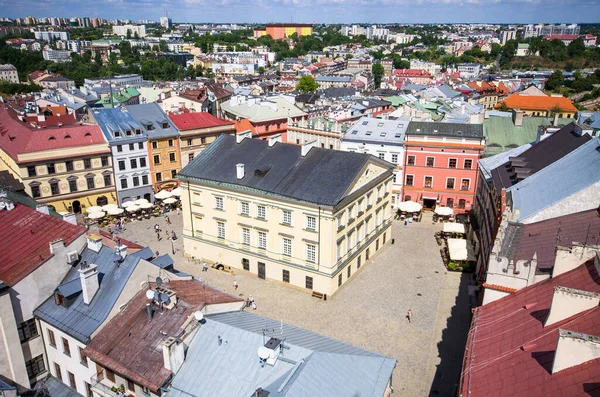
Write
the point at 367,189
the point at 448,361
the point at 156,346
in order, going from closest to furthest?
the point at 156,346 → the point at 448,361 → the point at 367,189

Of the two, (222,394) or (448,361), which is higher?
(222,394)

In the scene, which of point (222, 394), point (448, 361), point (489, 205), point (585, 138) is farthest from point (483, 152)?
point (222, 394)

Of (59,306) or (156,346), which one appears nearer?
(156,346)

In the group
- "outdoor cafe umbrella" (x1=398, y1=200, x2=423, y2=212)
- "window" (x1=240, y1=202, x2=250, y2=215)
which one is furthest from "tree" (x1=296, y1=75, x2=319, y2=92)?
"window" (x1=240, y1=202, x2=250, y2=215)

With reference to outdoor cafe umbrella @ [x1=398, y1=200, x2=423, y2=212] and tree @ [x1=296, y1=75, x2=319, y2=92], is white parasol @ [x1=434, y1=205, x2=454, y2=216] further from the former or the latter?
tree @ [x1=296, y1=75, x2=319, y2=92]

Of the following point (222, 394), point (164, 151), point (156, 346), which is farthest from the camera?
point (164, 151)

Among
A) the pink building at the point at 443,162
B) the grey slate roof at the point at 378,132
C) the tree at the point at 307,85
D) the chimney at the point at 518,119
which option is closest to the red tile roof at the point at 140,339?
the pink building at the point at 443,162

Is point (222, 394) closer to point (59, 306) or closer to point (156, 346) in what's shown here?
point (156, 346)

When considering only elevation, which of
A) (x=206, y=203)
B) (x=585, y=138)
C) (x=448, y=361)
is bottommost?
(x=448, y=361)
